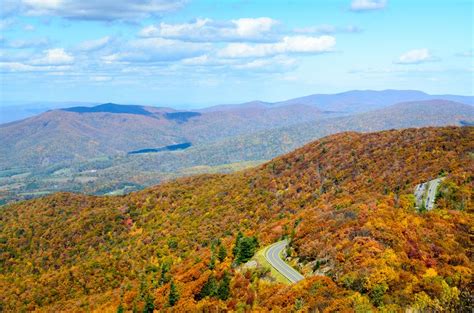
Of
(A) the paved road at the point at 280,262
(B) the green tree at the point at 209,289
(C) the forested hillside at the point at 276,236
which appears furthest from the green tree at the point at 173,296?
(A) the paved road at the point at 280,262

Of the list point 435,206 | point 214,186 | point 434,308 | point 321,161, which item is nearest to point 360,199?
point 435,206

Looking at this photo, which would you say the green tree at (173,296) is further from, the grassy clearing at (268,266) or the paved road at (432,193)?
the paved road at (432,193)

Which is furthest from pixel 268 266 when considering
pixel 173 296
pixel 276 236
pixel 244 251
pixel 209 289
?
pixel 276 236

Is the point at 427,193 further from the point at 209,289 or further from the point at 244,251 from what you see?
the point at 209,289

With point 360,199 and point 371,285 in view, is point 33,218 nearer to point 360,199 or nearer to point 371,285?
point 360,199

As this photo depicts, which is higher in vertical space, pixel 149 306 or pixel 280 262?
pixel 280 262

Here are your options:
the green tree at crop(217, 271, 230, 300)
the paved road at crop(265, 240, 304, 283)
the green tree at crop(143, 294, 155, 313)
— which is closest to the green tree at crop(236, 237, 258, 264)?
the paved road at crop(265, 240, 304, 283)
